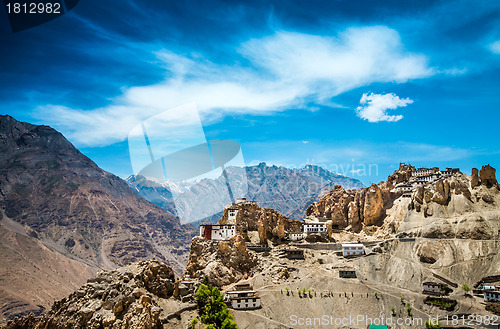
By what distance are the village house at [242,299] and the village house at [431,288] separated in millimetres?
22769

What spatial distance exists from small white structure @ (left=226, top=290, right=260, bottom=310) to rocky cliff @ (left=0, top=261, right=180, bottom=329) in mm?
9112

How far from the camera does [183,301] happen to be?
4884cm

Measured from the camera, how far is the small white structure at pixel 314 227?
245ft

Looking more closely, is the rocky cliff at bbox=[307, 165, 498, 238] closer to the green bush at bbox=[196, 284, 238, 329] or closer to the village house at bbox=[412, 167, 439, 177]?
the village house at bbox=[412, 167, 439, 177]

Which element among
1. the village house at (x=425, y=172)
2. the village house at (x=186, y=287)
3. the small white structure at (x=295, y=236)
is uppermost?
the village house at (x=425, y=172)

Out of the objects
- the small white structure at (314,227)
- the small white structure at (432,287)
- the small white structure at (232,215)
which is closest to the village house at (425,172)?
the small white structure at (314,227)

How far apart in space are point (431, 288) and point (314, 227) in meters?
23.1

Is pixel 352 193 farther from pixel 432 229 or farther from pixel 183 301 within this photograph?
pixel 183 301

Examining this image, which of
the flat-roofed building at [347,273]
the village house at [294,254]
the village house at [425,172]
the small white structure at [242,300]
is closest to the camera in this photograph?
the small white structure at [242,300]

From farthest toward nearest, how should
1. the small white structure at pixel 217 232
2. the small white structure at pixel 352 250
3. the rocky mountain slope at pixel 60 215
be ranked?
the rocky mountain slope at pixel 60 215, the small white structure at pixel 352 250, the small white structure at pixel 217 232

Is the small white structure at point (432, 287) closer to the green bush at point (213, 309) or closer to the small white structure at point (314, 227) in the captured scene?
the small white structure at point (314, 227)

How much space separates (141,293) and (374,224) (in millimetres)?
49307

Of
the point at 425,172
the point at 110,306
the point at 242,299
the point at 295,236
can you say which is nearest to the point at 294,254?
the point at 295,236

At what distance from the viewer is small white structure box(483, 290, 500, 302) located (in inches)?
2089
